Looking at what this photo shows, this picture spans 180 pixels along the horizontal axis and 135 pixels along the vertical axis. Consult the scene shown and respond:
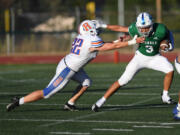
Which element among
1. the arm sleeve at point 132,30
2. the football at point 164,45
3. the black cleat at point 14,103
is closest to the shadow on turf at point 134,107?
the football at point 164,45

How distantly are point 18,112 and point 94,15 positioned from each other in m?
19.2

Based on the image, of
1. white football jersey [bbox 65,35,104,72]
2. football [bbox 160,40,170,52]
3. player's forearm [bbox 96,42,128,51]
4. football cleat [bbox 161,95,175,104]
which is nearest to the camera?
player's forearm [bbox 96,42,128,51]

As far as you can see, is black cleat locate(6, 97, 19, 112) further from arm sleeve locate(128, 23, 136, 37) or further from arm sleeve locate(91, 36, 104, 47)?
arm sleeve locate(128, 23, 136, 37)

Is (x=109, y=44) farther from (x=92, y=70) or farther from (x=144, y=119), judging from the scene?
(x=92, y=70)

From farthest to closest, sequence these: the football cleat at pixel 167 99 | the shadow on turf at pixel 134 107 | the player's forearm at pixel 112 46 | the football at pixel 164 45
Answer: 1. the football cleat at pixel 167 99
2. the shadow on turf at pixel 134 107
3. the football at pixel 164 45
4. the player's forearm at pixel 112 46

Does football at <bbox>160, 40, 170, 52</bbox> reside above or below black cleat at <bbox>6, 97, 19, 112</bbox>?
above

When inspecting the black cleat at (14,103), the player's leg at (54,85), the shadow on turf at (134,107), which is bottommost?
the shadow on turf at (134,107)

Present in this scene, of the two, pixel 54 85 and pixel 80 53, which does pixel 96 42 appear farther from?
pixel 54 85

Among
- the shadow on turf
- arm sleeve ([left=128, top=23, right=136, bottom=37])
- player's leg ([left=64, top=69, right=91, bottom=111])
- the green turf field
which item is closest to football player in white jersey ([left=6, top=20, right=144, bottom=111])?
player's leg ([left=64, top=69, right=91, bottom=111])

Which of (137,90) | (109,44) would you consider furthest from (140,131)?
(137,90)

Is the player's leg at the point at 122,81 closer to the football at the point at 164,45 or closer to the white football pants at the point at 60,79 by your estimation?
the football at the point at 164,45

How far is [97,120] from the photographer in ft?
29.0

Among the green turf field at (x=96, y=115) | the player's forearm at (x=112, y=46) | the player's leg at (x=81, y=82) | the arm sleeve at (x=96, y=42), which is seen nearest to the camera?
the green turf field at (x=96, y=115)

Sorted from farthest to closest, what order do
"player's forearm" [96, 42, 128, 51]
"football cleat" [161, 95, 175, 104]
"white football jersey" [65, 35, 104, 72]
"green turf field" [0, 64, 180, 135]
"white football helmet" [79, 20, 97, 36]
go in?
"football cleat" [161, 95, 175, 104] < "white football helmet" [79, 20, 97, 36] < "white football jersey" [65, 35, 104, 72] < "player's forearm" [96, 42, 128, 51] < "green turf field" [0, 64, 180, 135]
